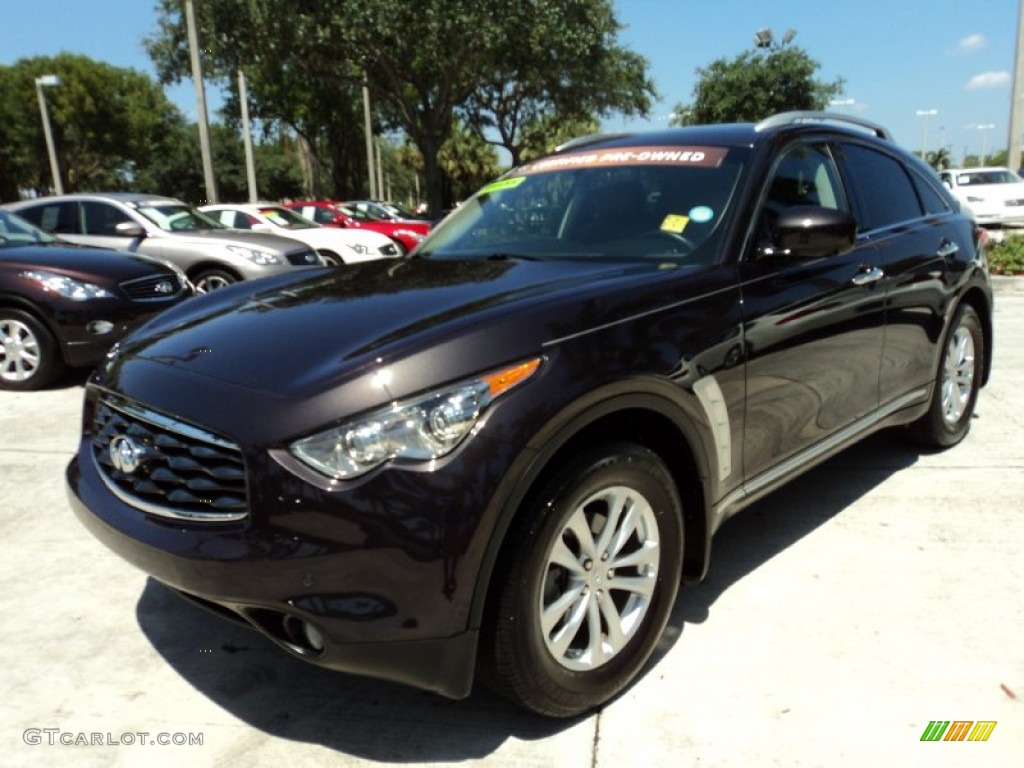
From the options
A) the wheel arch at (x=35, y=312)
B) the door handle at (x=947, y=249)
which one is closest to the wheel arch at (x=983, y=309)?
the door handle at (x=947, y=249)

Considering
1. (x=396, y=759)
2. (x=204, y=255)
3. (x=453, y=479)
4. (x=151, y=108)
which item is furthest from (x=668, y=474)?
(x=151, y=108)

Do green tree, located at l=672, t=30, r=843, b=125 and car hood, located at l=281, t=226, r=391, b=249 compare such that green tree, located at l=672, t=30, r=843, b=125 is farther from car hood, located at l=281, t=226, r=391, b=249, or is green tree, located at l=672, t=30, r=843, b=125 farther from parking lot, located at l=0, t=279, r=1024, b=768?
parking lot, located at l=0, t=279, r=1024, b=768

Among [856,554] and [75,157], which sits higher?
[75,157]

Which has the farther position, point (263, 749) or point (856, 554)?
point (856, 554)

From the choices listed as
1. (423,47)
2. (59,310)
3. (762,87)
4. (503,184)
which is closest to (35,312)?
(59,310)

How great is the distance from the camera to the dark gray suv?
31.5ft

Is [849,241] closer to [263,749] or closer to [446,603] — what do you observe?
[446,603]

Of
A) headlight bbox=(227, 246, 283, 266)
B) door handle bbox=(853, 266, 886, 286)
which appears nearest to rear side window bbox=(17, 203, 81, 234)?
headlight bbox=(227, 246, 283, 266)

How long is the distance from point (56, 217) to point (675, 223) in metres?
8.75

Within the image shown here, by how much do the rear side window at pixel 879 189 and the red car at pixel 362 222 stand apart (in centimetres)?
1274

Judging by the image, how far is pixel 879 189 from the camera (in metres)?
3.96

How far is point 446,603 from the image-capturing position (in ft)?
6.61

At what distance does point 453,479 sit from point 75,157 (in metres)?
50.2

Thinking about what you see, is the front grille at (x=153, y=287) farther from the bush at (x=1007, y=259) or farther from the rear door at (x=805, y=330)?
the bush at (x=1007, y=259)
